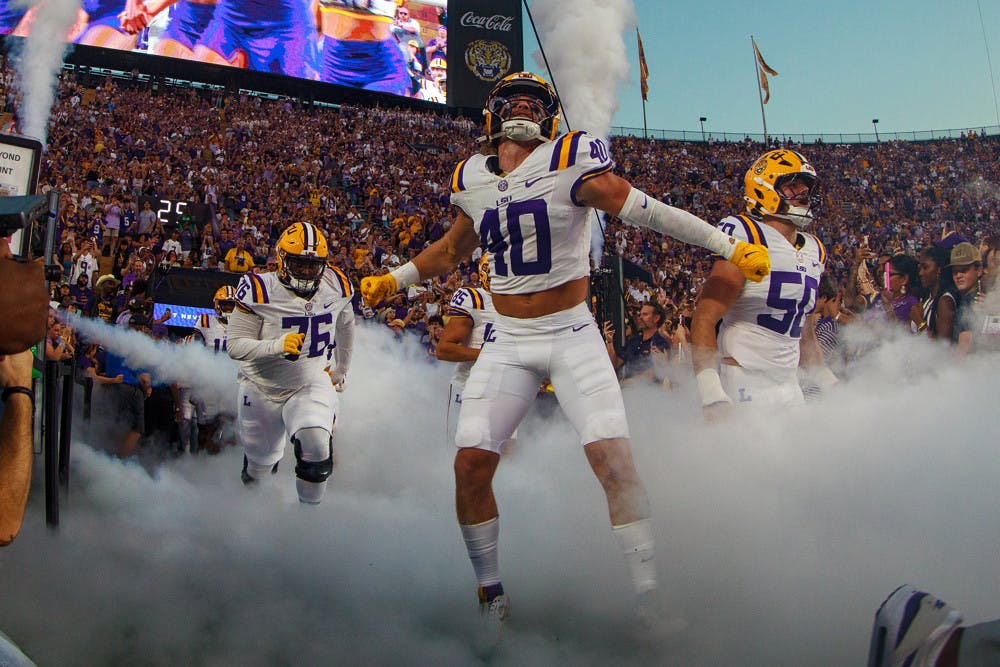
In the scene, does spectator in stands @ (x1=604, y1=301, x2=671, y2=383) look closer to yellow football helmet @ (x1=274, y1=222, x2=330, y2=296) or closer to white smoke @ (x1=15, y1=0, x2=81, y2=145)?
yellow football helmet @ (x1=274, y1=222, x2=330, y2=296)

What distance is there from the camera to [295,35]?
28.8 m

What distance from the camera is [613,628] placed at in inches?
137

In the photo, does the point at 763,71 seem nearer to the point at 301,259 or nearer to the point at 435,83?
the point at 435,83

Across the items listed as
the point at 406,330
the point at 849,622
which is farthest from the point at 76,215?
the point at 849,622

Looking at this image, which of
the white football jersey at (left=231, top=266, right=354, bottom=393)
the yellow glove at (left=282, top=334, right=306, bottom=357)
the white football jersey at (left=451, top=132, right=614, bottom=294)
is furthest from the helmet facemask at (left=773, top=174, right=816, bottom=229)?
the white football jersey at (left=231, top=266, right=354, bottom=393)

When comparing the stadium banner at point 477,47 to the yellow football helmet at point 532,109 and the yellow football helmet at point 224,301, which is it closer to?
the yellow football helmet at point 224,301

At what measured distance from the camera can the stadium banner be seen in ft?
102

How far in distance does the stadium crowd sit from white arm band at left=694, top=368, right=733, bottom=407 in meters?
3.10

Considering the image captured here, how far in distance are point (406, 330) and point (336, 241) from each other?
5204 millimetres

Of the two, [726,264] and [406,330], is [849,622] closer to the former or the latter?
[726,264]

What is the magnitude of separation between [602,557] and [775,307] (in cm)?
159

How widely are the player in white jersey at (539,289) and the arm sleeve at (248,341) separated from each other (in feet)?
6.20

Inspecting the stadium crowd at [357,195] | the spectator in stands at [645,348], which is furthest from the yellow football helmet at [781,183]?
the spectator in stands at [645,348]

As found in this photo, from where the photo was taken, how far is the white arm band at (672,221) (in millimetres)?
3443
